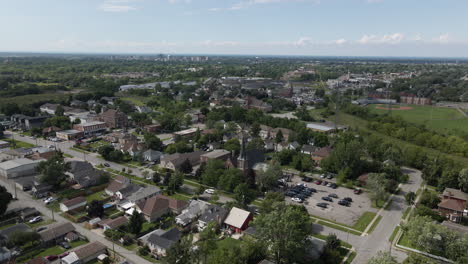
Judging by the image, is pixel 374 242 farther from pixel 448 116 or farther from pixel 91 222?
pixel 448 116

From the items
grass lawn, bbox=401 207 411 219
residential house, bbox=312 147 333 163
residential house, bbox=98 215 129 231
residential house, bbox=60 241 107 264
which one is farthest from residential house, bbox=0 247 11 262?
residential house, bbox=312 147 333 163

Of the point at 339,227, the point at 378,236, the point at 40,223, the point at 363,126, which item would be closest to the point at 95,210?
the point at 40,223

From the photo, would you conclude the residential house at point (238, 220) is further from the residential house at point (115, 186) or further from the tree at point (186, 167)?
the residential house at point (115, 186)

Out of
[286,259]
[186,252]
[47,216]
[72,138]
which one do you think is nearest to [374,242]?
[286,259]

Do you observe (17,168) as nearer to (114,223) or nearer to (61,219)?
(61,219)

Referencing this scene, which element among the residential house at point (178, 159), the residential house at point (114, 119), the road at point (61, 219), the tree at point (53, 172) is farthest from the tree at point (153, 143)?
the residential house at point (114, 119)
